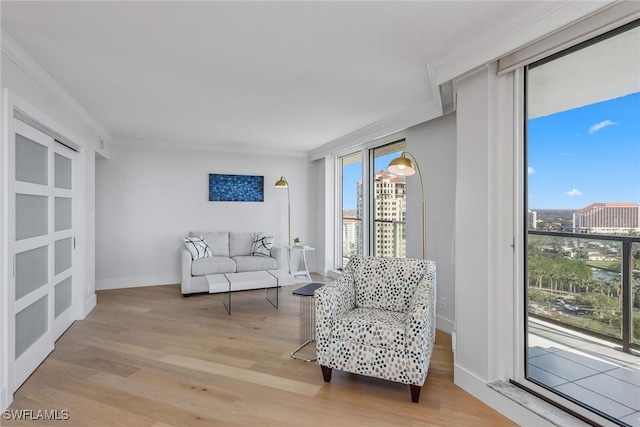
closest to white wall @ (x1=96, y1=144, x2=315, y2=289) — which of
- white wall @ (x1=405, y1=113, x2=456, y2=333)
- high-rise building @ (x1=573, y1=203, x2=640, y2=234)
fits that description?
white wall @ (x1=405, y1=113, x2=456, y2=333)

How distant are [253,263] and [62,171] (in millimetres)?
2808

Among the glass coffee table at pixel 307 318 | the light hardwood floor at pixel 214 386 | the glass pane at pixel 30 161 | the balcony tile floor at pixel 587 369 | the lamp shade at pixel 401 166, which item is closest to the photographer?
the balcony tile floor at pixel 587 369

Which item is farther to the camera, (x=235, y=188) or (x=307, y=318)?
(x=235, y=188)

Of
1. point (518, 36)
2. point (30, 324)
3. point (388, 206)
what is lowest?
point (30, 324)

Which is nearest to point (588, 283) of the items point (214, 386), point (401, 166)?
point (401, 166)

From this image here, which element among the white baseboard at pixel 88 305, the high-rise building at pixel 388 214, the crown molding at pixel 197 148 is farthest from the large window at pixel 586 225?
the crown molding at pixel 197 148

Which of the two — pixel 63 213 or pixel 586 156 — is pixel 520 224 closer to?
pixel 586 156

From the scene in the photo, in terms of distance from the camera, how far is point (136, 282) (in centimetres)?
574

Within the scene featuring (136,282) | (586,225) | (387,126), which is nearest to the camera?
(586,225)

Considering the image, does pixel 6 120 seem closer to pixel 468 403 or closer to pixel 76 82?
pixel 76 82

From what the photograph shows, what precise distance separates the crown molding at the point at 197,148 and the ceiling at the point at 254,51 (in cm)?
144

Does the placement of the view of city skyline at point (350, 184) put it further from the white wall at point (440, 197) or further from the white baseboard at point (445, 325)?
the white baseboard at point (445, 325)

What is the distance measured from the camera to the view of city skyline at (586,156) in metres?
1.84

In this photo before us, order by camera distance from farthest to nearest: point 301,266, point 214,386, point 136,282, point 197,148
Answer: point 301,266, point 197,148, point 136,282, point 214,386
